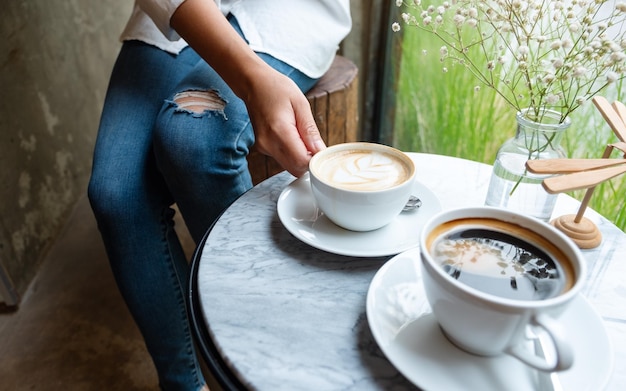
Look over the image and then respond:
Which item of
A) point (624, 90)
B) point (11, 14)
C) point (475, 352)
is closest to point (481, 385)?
point (475, 352)

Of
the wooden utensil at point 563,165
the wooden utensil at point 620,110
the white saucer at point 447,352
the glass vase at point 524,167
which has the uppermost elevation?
the wooden utensil at point 620,110

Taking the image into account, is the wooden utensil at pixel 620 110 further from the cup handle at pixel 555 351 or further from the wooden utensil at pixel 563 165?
the cup handle at pixel 555 351

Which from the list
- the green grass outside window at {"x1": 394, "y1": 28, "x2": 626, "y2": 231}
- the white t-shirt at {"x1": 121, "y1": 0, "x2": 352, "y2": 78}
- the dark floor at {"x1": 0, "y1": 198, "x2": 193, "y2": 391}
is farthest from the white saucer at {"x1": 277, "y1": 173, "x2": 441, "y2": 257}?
the dark floor at {"x1": 0, "y1": 198, "x2": 193, "y2": 391}

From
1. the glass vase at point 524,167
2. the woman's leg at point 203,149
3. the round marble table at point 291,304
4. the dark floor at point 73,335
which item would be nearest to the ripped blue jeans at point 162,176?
the woman's leg at point 203,149

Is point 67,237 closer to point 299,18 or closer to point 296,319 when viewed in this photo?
point 299,18

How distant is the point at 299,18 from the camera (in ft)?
3.41

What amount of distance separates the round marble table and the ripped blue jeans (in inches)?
5.7

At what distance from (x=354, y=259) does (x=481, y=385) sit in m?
0.22

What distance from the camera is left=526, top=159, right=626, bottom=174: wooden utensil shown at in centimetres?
53

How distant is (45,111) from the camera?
156cm

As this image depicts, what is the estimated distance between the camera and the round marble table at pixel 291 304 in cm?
46

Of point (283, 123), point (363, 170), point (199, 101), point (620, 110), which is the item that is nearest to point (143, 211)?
point (199, 101)

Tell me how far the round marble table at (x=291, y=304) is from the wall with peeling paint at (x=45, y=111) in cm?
102

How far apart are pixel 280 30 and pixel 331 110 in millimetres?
245
